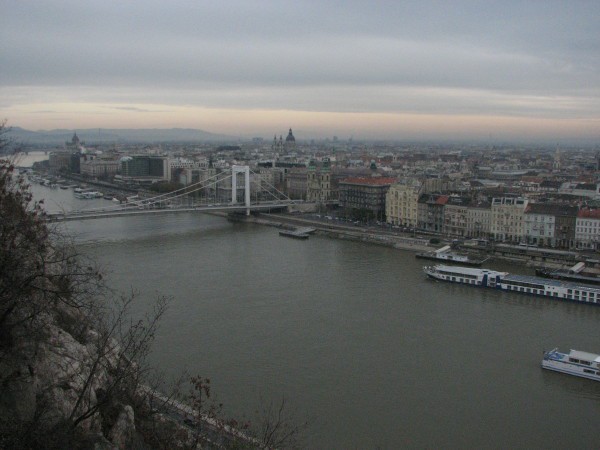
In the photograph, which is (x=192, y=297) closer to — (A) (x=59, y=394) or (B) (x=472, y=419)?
(B) (x=472, y=419)

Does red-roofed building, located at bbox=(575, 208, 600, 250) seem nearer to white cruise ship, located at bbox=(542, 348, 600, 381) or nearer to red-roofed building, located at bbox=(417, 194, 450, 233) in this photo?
red-roofed building, located at bbox=(417, 194, 450, 233)

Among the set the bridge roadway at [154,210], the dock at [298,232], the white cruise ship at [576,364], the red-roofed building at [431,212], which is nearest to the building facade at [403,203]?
the red-roofed building at [431,212]

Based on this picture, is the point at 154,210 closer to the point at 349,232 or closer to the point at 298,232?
the point at 298,232

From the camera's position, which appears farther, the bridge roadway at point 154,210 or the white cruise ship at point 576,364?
the bridge roadway at point 154,210

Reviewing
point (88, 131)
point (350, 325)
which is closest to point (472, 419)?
point (350, 325)

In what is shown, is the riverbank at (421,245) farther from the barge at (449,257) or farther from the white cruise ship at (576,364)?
the white cruise ship at (576,364)

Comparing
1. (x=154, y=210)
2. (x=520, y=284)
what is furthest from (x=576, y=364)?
(x=154, y=210)
